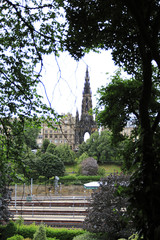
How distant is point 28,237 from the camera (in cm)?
1273

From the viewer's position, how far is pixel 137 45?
16.4 feet

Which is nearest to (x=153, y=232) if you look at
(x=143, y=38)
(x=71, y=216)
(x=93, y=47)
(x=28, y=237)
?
(x=143, y=38)

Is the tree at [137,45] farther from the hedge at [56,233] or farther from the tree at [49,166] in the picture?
the tree at [49,166]

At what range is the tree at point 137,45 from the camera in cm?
215

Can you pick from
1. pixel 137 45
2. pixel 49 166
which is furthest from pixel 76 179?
pixel 137 45

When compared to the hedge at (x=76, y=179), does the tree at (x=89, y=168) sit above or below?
above

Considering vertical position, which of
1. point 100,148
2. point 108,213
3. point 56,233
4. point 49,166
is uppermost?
point 100,148

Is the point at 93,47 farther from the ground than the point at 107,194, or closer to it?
farther from the ground

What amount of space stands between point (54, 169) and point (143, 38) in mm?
34692

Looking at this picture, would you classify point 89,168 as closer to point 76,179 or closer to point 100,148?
point 76,179

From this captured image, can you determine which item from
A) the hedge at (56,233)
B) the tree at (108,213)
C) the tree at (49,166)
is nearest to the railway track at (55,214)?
the hedge at (56,233)

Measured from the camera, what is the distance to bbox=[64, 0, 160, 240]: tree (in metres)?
2.15

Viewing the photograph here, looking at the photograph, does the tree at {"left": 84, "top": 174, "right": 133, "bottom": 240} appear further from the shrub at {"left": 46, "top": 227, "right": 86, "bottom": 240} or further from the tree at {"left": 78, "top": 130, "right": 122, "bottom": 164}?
the tree at {"left": 78, "top": 130, "right": 122, "bottom": 164}

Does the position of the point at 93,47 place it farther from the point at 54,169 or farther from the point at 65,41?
the point at 54,169
